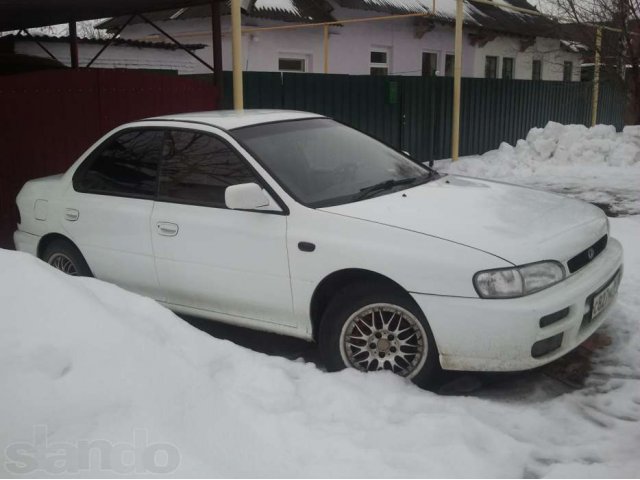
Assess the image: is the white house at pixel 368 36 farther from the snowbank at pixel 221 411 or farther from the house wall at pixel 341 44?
the snowbank at pixel 221 411

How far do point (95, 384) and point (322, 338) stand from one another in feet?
5.36

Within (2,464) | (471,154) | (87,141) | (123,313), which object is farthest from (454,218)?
(471,154)

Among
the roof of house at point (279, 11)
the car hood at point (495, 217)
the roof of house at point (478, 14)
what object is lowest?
the car hood at point (495, 217)

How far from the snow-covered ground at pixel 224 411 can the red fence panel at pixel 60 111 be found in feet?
13.6

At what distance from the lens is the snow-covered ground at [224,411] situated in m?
2.54

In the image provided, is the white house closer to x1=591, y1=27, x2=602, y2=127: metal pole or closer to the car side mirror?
x1=591, y1=27, x2=602, y2=127: metal pole

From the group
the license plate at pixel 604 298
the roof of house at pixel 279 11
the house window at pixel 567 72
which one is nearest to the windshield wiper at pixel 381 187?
the license plate at pixel 604 298

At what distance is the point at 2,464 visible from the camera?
2352mm

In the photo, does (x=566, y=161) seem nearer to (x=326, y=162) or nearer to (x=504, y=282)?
(x=326, y=162)

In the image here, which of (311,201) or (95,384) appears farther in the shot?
(311,201)

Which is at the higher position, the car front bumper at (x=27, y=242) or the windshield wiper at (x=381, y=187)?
the windshield wiper at (x=381, y=187)

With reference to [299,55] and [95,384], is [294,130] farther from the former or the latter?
[299,55]

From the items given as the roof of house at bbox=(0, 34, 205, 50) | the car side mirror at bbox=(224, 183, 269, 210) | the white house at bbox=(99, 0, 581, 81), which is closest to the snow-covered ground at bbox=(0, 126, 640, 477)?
the car side mirror at bbox=(224, 183, 269, 210)

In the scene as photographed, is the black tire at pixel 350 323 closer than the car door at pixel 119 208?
Yes
